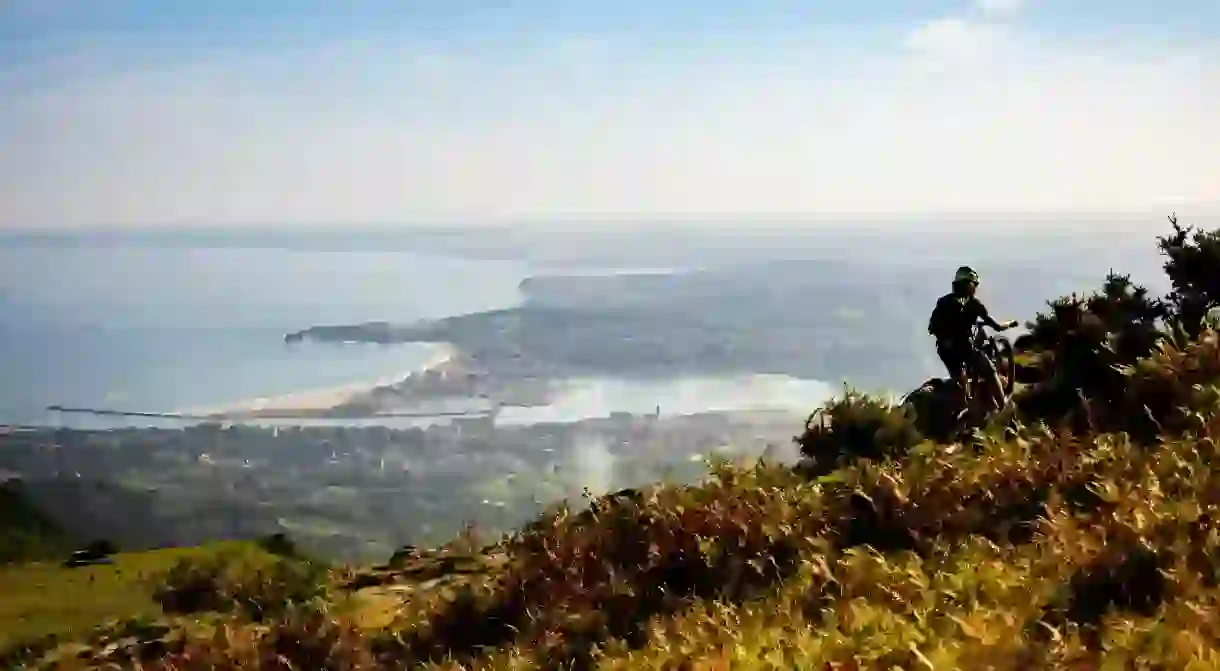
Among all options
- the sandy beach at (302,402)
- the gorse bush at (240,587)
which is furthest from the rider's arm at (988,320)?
the sandy beach at (302,402)

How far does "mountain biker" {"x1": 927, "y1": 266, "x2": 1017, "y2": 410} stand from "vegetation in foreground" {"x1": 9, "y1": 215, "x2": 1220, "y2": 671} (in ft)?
2.84

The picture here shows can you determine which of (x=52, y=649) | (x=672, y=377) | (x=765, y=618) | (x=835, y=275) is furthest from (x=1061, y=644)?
(x=835, y=275)

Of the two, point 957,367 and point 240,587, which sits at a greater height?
point 957,367

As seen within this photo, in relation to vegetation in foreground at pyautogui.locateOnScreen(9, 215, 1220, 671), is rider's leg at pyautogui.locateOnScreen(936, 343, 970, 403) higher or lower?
higher

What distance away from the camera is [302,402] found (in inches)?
2972

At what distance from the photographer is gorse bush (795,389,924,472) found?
41.2 ft

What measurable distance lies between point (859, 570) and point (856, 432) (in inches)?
201

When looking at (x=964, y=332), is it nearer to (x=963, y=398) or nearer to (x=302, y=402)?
(x=963, y=398)

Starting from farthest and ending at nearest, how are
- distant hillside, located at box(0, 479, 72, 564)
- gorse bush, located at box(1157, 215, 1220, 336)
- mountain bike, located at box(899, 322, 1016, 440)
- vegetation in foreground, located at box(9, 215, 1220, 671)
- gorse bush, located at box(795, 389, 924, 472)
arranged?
distant hillside, located at box(0, 479, 72, 564) → gorse bush, located at box(1157, 215, 1220, 336) → mountain bike, located at box(899, 322, 1016, 440) → gorse bush, located at box(795, 389, 924, 472) → vegetation in foreground, located at box(9, 215, 1220, 671)

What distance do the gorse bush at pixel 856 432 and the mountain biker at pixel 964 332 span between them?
0.85m

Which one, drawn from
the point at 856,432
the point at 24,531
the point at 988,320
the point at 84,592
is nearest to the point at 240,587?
the point at 84,592

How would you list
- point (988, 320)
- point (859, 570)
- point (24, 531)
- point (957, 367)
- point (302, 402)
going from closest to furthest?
1. point (859, 570)
2. point (988, 320)
3. point (957, 367)
4. point (24, 531)
5. point (302, 402)

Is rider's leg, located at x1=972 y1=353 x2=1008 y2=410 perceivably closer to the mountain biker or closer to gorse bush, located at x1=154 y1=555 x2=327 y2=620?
the mountain biker

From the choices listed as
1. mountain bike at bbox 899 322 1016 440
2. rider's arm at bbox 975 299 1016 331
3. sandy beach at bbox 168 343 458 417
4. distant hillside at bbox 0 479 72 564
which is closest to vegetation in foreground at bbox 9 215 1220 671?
mountain bike at bbox 899 322 1016 440
